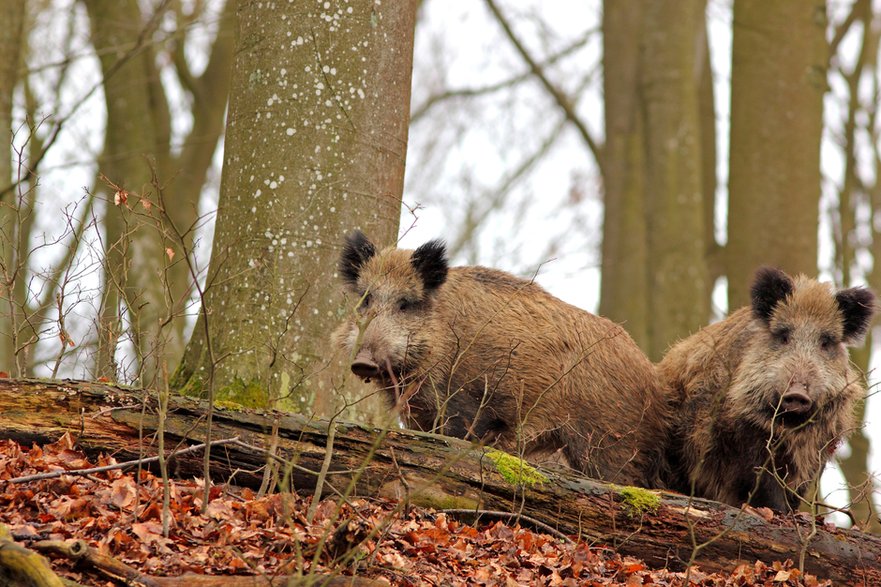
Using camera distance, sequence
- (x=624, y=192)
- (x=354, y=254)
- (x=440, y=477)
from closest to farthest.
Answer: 1. (x=440, y=477)
2. (x=354, y=254)
3. (x=624, y=192)

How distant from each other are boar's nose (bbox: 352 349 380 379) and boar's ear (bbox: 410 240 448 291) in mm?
1195

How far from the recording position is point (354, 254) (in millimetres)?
7660

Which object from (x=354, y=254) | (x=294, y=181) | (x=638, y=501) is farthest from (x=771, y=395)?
(x=294, y=181)

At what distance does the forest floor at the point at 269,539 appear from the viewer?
4.75 meters

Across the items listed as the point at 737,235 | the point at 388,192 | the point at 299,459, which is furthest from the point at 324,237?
the point at 737,235

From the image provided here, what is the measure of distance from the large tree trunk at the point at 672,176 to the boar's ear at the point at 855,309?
15.8 feet

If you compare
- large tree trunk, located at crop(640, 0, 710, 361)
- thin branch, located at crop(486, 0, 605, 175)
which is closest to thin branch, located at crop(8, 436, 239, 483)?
large tree trunk, located at crop(640, 0, 710, 361)

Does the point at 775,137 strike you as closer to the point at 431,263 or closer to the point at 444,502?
the point at 431,263

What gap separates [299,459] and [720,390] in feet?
13.4

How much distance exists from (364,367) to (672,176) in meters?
8.28

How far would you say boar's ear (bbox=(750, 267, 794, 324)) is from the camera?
8.32m

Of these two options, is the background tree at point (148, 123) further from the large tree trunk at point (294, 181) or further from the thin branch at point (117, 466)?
the thin branch at point (117, 466)

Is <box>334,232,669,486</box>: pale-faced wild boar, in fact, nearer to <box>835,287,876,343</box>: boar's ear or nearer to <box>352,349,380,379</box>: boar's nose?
<box>352,349,380,379</box>: boar's nose

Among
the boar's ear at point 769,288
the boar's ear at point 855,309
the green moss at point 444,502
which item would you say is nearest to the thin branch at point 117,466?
the green moss at point 444,502
